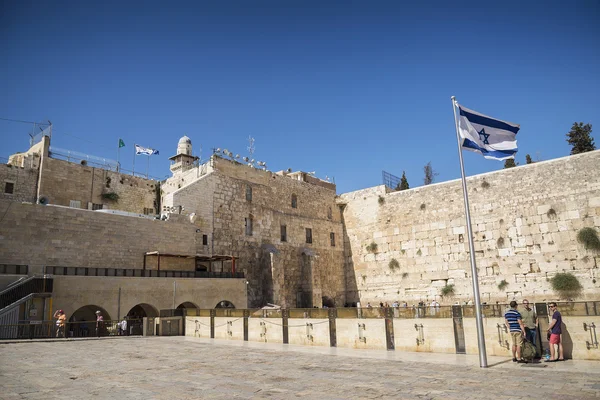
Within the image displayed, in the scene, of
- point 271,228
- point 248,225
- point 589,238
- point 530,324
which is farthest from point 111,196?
point 589,238

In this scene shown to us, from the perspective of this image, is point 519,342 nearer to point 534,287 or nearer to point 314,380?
point 314,380

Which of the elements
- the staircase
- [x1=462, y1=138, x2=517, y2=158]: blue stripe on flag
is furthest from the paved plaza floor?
the staircase

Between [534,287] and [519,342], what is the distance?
54.8 feet

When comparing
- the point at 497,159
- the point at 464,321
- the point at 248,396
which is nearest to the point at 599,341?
the point at 464,321

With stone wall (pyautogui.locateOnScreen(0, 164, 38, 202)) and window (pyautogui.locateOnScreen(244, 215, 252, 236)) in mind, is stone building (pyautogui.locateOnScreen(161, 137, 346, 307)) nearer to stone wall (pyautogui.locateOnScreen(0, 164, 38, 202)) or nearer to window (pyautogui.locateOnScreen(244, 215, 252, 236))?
window (pyautogui.locateOnScreen(244, 215, 252, 236))

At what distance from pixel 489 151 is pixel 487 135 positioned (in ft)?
1.21

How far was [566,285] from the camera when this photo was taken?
70.1 feet

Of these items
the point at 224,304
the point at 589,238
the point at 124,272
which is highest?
the point at 589,238

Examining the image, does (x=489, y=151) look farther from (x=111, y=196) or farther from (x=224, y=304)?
(x=111, y=196)

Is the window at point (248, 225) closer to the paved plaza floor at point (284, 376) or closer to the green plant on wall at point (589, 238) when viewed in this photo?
the paved plaza floor at point (284, 376)

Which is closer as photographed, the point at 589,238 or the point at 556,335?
the point at 556,335

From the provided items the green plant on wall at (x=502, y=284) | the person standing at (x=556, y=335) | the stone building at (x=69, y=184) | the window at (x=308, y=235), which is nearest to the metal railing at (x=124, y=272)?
the stone building at (x=69, y=184)

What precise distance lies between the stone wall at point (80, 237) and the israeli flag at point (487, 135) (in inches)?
646

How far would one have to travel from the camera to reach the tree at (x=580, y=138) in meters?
28.5
